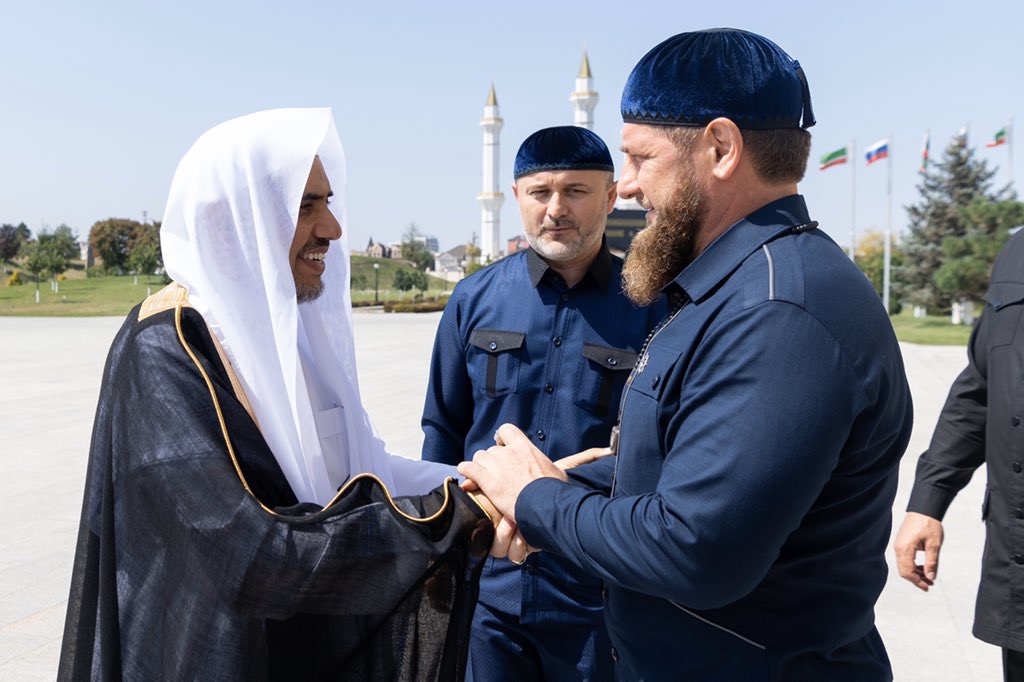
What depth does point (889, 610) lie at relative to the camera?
15.7 ft

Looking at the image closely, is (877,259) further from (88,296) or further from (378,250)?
(378,250)

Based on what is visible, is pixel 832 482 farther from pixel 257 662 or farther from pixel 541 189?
pixel 541 189

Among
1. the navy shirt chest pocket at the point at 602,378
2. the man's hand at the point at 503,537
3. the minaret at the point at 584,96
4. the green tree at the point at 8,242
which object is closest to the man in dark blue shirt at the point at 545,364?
the navy shirt chest pocket at the point at 602,378

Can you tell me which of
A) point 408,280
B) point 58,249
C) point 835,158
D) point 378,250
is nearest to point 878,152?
point 835,158

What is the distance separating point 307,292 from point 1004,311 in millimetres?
1979

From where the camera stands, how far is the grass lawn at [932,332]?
2612 centimetres

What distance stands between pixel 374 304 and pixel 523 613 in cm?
4822

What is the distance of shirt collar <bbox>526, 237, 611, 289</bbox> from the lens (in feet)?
9.68

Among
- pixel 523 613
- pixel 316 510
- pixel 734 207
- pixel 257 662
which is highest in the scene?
pixel 734 207

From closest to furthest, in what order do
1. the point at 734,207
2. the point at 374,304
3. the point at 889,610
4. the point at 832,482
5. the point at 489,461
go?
the point at 832,482 → the point at 734,207 → the point at 489,461 → the point at 889,610 → the point at 374,304

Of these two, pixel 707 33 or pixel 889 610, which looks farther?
pixel 889 610

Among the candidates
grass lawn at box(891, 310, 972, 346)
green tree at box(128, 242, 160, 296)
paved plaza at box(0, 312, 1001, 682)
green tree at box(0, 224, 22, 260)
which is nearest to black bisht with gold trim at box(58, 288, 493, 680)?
paved plaza at box(0, 312, 1001, 682)

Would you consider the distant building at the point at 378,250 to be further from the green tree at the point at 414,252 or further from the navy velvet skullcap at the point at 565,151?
the navy velvet skullcap at the point at 565,151

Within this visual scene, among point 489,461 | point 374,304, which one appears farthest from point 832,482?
point 374,304
